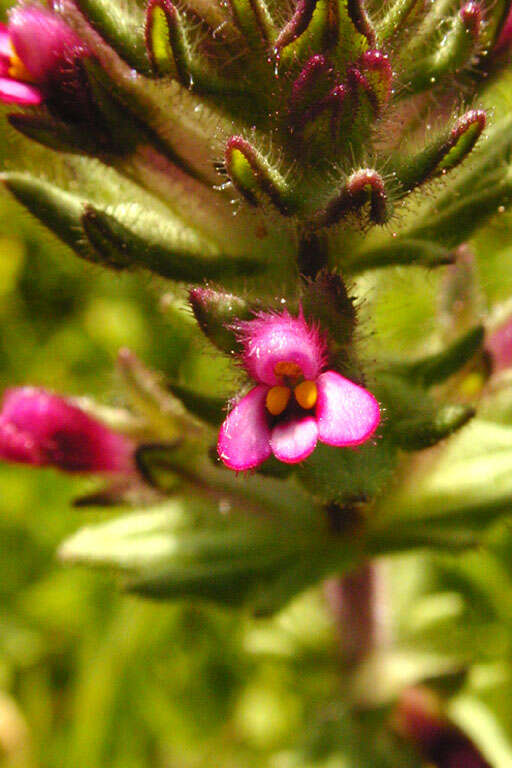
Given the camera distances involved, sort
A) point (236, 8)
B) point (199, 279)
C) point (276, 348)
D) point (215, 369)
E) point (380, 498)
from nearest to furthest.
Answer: point (276, 348) → point (236, 8) → point (199, 279) → point (380, 498) → point (215, 369)

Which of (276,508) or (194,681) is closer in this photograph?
(276,508)

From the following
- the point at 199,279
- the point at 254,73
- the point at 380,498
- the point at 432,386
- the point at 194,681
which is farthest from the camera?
the point at 194,681

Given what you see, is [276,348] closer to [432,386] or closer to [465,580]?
[432,386]

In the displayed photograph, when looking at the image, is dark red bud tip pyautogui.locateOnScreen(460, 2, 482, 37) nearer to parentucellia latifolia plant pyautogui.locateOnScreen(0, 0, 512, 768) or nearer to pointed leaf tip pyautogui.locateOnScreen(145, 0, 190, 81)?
parentucellia latifolia plant pyautogui.locateOnScreen(0, 0, 512, 768)

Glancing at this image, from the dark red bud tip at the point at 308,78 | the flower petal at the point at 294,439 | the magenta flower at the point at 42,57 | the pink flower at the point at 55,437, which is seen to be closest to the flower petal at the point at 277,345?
the flower petal at the point at 294,439

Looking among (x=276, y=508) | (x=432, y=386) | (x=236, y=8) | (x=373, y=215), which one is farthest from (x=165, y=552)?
(x=236, y=8)

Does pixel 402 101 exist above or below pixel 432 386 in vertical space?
above

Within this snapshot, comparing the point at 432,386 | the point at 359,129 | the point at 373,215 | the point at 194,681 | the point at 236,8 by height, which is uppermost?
the point at 236,8
